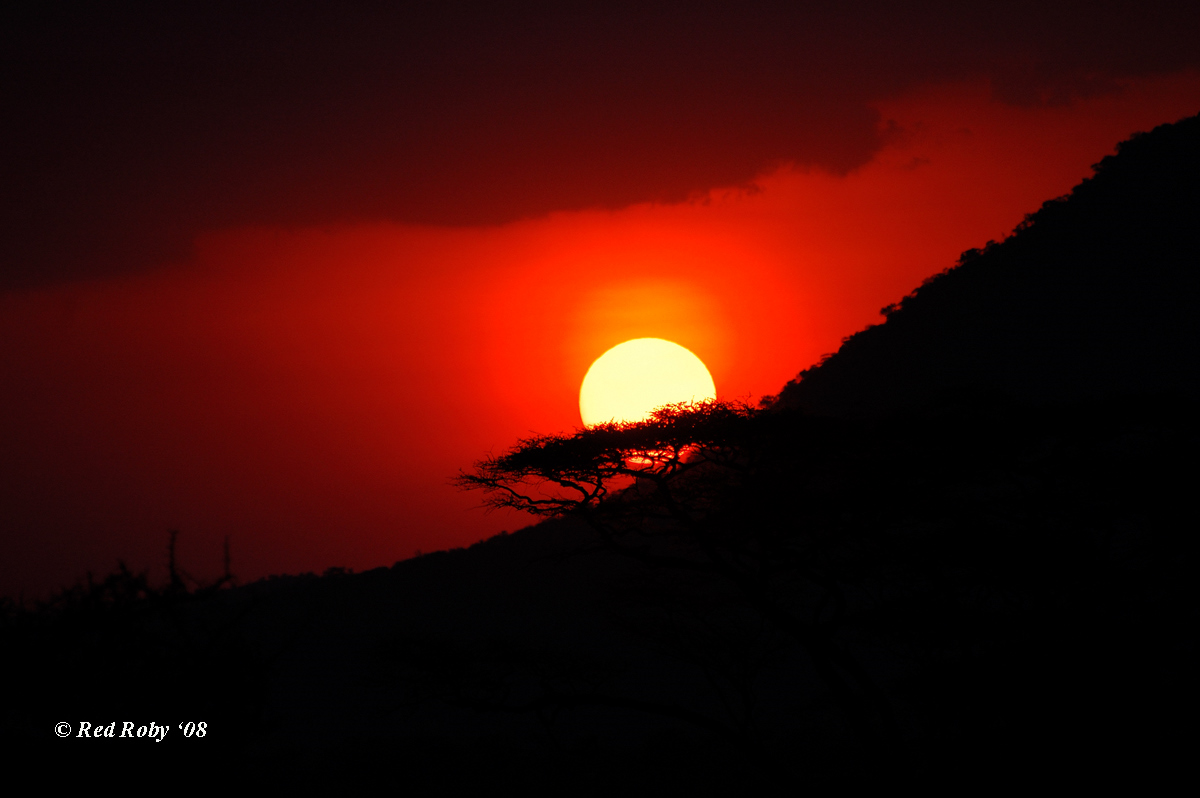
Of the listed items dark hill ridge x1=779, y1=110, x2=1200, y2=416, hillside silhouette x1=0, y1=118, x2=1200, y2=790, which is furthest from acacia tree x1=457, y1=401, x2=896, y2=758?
dark hill ridge x1=779, y1=110, x2=1200, y2=416

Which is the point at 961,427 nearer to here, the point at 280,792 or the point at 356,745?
the point at 280,792

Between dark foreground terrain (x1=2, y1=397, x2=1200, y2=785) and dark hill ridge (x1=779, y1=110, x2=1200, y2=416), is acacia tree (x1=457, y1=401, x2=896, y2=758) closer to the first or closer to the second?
dark foreground terrain (x1=2, y1=397, x2=1200, y2=785)

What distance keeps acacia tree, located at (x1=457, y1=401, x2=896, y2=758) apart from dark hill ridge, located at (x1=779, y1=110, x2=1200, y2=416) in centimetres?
2930

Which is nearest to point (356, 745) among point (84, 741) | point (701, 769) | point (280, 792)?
point (280, 792)

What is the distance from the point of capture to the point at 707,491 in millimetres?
13164

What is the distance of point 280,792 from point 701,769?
1025 centimetres

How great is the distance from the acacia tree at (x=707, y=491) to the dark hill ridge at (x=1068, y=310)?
96.1ft

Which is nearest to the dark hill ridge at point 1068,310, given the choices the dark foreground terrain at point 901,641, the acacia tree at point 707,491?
the dark foreground terrain at point 901,641

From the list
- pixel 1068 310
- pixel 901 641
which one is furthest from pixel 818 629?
pixel 1068 310

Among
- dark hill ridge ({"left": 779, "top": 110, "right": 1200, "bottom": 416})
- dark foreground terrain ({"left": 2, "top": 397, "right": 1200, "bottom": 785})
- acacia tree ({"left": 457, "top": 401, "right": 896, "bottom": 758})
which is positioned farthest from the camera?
dark hill ridge ({"left": 779, "top": 110, "right": 1200, "bottom": 416})

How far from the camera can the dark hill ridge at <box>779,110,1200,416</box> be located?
131ft

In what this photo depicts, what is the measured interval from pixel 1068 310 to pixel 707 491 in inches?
1618

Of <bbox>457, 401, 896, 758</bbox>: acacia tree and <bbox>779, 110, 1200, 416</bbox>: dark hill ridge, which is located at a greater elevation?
<bbox>779, 110, 1200, 416</bbox>: dark hill ridge

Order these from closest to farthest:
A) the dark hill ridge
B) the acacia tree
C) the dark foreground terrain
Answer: the dark foreground terrain, the acacia tree, the dark hill ridge
